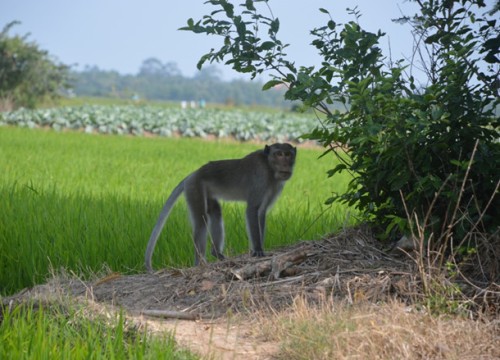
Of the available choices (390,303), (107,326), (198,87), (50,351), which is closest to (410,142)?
(390,303)

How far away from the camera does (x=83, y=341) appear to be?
214 inches

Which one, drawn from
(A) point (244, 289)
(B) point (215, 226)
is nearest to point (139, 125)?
(B) point (215, 226)

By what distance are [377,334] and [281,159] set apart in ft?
10.6

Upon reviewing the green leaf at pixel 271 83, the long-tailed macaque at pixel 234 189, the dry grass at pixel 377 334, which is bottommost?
the dry grass at pixel 377 334

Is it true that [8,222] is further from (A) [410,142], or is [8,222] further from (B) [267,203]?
(A) [410,142]

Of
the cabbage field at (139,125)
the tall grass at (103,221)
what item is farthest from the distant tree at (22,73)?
the tall grass at (103,221)

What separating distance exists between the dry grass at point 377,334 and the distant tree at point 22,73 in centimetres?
4790

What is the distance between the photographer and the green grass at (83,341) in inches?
194

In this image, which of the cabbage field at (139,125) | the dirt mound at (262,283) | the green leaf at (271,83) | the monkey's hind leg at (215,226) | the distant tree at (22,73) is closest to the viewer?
the dirt mound at (262,283)

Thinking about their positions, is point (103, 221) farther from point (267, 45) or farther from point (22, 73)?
point (22, 73)

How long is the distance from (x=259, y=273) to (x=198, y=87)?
188 m

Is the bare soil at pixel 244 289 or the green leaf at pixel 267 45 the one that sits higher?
the green leaf at pixel 267 45

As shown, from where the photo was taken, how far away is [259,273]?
686cm

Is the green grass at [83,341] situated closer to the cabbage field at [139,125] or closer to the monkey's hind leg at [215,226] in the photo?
the monkey's hind leg at [215,226]
